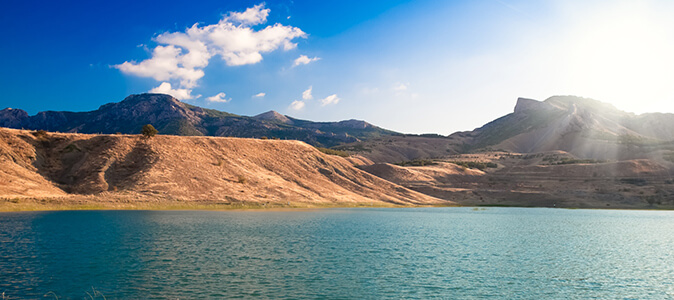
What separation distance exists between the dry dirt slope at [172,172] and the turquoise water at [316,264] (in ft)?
132

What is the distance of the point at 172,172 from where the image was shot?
101 metres

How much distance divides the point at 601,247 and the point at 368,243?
23830mm

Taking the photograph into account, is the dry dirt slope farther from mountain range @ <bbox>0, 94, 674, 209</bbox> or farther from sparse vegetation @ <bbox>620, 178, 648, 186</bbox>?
sparse vegetation @ <bbox>620, 178, 648, 186</bbox>

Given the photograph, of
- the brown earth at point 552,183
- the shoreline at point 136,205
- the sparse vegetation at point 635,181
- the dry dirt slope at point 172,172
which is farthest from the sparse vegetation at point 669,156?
the shoreline at point 136,205

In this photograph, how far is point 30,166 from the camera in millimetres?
93000

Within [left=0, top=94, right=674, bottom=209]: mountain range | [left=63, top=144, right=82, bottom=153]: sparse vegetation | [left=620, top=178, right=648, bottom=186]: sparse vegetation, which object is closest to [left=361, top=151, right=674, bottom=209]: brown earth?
[left=620, top=178, right=648, bottom=186]: sparse vegetation

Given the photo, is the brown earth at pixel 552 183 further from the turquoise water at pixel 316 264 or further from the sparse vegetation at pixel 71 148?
the turquoise water at pixel 316 264

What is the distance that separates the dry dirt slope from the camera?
90062 millimetres

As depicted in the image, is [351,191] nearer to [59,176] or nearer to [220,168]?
[220,168]

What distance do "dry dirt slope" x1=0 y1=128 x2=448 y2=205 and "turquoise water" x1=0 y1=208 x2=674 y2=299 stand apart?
40.3 m

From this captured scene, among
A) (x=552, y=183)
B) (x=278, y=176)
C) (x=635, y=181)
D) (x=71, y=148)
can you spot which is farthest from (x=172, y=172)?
(x=635, y=181)

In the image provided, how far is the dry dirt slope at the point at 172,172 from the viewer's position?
90062 mm

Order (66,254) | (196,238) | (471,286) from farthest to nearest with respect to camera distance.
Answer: (196,238), (66,254), (471,286)

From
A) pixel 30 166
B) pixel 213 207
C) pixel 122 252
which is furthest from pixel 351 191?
pixel 122 252
